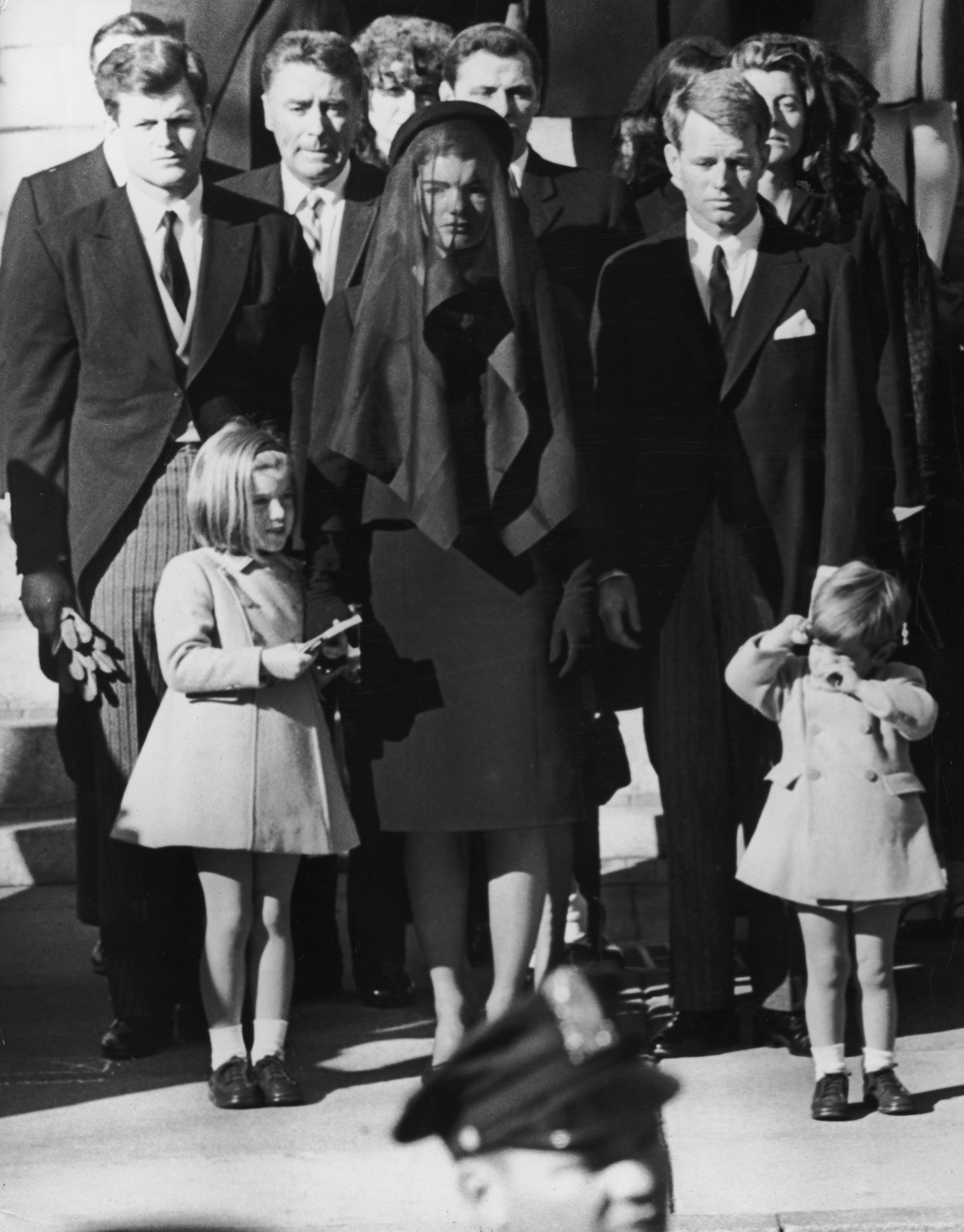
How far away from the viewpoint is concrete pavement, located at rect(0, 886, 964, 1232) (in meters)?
3.91

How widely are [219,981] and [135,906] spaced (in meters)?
0.29

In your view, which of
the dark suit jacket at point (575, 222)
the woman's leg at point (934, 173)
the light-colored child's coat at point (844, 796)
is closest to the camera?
the light-colored child's coat at point (844, 796)

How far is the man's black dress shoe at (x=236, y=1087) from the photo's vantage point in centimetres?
413

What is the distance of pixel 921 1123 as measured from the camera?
4.02 m

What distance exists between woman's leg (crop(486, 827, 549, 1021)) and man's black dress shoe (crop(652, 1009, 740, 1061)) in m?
0.36

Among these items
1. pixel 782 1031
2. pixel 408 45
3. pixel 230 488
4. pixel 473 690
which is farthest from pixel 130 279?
pixel 782 1031

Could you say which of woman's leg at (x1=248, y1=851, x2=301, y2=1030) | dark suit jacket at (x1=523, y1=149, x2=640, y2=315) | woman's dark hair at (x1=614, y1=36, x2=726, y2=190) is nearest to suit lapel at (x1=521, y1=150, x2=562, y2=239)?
dark suit jacket at (x1=523, y1=149, x2=640, y2=315)

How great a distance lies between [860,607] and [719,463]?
0.44 meters

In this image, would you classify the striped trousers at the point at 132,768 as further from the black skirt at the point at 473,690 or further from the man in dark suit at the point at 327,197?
the black skirt at the point at 473,690

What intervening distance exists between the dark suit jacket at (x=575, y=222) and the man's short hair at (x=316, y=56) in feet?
1.48

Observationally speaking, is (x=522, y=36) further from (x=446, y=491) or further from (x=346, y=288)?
(x=446, y=491)

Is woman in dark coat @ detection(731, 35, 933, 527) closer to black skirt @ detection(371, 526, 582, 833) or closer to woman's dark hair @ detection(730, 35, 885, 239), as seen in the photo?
woman's dark hair @ detection(730, 35, 885, 239)

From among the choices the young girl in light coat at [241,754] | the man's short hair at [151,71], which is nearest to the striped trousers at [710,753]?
the young girl in light coat at [241,754]

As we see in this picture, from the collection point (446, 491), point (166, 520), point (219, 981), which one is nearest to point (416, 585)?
point (446, 491)
